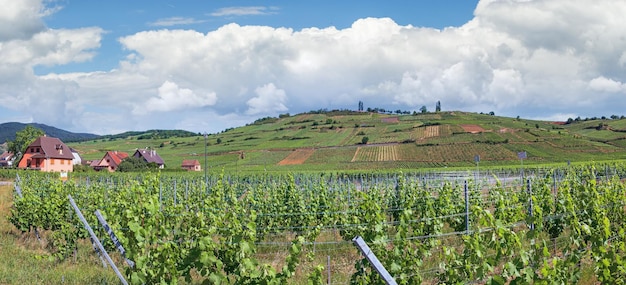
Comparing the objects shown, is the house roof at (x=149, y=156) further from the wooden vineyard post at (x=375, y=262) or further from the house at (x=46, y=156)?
the wooden vineyard post at (x=375, y=262)

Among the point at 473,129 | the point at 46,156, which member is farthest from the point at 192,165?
the point at 473,129

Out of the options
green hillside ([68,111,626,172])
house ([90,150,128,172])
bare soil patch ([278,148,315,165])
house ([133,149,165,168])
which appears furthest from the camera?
house ([90,150,128,172])

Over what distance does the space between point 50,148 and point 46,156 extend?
2.85 metres

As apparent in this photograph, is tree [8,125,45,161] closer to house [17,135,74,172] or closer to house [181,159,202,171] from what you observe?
house [17,135,74,172]

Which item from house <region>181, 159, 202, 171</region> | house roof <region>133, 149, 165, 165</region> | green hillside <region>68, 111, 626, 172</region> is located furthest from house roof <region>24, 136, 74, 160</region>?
green hillside <region>68, 111, 626, 172</region>

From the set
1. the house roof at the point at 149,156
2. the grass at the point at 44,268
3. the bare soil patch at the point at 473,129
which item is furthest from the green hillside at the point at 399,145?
the grass at the point at 44,268

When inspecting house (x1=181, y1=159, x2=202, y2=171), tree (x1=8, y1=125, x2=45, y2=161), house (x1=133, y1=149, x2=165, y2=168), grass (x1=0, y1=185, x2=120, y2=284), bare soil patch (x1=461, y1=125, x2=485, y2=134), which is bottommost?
grass (x1=0, y1=185, x2=120, y2=284)

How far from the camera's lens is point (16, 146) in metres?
83.4

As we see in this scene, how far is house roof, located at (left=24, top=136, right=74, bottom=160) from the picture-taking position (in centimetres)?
6569

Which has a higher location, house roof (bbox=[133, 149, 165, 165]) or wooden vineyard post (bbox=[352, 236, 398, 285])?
house roof (bbox=[133, 149, 165, 165])

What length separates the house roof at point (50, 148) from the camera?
216 feet

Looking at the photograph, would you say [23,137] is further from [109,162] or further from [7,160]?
[7,160]

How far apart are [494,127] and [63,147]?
223 feet

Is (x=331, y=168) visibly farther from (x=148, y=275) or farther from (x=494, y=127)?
(x=148, y=275)
